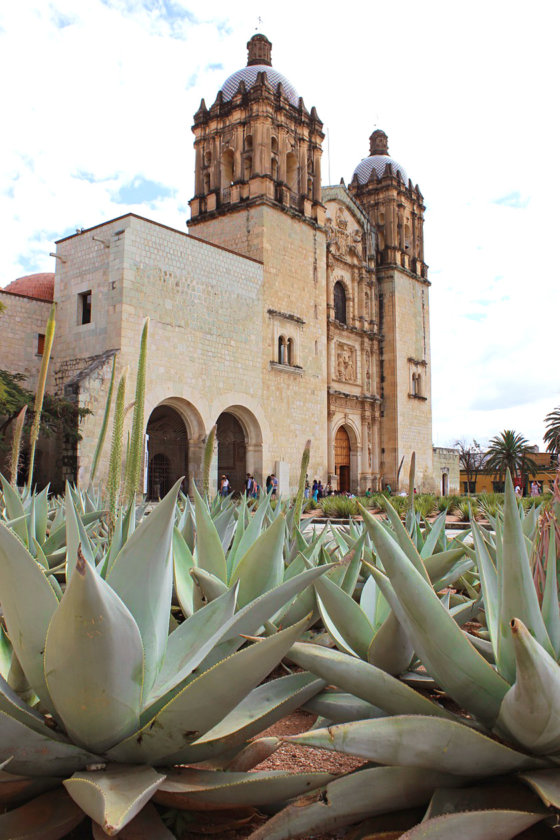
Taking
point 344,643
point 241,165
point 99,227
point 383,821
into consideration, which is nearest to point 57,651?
point 383,821

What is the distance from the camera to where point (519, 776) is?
1164 millimetres

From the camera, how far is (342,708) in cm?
147

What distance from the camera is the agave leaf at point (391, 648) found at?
5.35ft

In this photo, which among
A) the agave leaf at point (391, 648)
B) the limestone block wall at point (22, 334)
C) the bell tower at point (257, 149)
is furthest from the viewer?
the bell tower at point (257, 149)

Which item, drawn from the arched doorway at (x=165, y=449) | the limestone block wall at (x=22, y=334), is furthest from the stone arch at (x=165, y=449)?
the limestone block wall at (x=22, y=334)

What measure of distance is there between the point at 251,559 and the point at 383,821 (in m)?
0.91

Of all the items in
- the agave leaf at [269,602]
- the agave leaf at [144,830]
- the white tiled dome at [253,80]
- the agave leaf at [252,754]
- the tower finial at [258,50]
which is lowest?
the agave leaf at [144,830]

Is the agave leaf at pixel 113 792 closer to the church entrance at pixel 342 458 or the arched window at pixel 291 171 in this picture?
the arched window at pixel 291 171

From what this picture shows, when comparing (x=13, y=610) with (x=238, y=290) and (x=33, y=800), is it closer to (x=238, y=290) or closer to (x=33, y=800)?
(x=33, y=800)

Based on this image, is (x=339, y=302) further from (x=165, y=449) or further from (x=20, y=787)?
(x=20, y=787)

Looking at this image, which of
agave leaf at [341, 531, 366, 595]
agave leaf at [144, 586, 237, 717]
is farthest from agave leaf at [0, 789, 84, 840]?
agave leaf at [341, 531, 366, 595]

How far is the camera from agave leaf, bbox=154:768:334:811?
1222mm

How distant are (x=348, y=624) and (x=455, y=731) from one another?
0.66 metres

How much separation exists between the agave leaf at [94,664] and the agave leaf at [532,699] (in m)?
0.69
